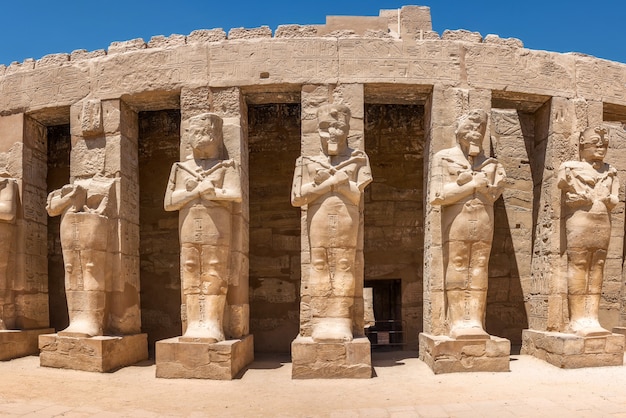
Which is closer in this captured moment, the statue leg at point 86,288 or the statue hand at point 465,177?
the statue hand at point 465,177

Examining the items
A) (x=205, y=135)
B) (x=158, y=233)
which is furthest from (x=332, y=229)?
(x=158, y=233)

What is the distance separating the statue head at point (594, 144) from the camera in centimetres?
705

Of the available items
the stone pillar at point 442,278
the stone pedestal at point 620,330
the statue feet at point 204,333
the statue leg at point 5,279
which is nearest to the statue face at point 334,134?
the stone pillar at point 442,278

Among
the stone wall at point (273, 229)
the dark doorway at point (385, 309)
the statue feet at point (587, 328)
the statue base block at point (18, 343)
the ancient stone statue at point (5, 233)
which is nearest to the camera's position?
the statue feet at point (587, 328)

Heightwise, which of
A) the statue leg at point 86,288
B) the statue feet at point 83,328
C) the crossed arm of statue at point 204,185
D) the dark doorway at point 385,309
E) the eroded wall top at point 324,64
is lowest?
the dark doorway at point 385,309

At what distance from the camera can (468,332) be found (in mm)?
6477

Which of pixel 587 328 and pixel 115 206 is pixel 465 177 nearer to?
pixel 587 328

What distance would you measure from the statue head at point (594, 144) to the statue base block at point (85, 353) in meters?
6.35

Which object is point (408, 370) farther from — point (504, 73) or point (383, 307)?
point (383, 307)

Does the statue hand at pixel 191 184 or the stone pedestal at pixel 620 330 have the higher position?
the statue hand at pixel 191 184

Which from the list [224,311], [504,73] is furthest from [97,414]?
[504,73]

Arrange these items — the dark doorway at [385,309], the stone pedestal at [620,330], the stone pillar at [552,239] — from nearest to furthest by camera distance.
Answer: the stone pillar at [552,239], the stone pedestal at [620,330], the dark doorway at [385,309]

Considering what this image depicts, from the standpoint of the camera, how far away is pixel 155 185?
965 cm

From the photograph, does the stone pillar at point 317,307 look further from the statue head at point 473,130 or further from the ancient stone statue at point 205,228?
the statue head at point 473,130
